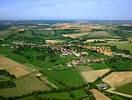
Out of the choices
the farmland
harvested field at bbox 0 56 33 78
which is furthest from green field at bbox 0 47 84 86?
harvested field at bbox 0 56 33 78

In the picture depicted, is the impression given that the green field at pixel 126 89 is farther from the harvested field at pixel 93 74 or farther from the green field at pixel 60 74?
the green field at pixel 60 74

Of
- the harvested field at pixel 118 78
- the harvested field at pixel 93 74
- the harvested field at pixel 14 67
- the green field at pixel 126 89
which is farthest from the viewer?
the harvested field at pixel 14 67

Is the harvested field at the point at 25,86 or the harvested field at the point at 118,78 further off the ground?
the harvested field at the point at 25,86

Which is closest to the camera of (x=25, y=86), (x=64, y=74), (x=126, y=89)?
(x=126, y=89)

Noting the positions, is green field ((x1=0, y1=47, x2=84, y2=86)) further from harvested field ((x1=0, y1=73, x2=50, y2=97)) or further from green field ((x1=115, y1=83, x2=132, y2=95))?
green field ((x1=115, y1=83, x2=132, y2=95))

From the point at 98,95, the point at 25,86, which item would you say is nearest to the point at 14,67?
the point at 25,86

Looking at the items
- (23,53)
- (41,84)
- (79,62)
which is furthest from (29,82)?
(23,53)

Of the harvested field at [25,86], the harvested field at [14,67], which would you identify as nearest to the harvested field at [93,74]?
the harvested field at [25,86]

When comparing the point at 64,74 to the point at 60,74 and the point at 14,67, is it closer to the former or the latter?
the point at 60,74
